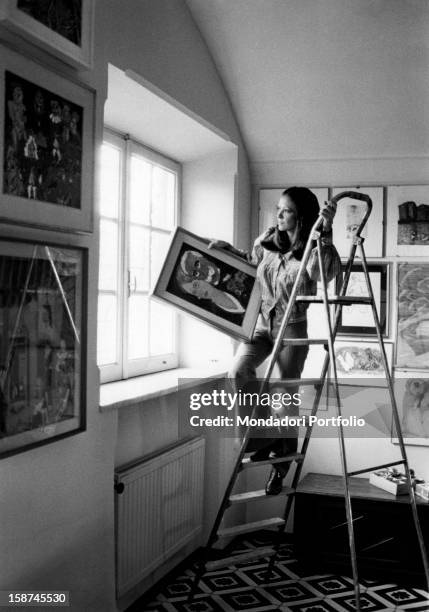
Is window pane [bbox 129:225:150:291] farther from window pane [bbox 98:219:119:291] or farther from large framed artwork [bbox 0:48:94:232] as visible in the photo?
large framed artwork [bbox 0:48:94:232]

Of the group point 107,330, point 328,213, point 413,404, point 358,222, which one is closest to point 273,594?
point 413,404

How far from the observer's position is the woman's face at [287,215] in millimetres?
3256

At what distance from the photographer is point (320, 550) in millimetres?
3840

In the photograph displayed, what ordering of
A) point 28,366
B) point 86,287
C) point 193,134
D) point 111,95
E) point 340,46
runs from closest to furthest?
point 28,366 < point 86,287 < point 111,95 < point 340,46 < point 193,134

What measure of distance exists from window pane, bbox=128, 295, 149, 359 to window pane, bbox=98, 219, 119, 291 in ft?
0.69

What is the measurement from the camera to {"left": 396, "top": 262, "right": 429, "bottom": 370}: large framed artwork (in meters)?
4.11

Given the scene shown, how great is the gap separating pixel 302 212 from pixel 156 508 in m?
1.66

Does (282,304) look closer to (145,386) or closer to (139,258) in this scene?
(145,386)

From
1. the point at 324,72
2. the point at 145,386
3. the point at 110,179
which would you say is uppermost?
the point at 324,72

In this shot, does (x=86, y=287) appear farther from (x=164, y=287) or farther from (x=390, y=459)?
(x=390, y=459)

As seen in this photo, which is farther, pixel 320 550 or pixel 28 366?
pixel 320 550

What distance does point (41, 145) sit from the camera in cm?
226

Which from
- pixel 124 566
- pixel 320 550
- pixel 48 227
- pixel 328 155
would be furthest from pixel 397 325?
pixel 48 227

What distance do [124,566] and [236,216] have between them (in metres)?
2.10
